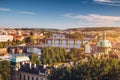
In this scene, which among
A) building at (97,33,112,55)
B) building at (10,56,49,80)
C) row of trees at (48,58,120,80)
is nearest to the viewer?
row of trees at (48,58,120,80)

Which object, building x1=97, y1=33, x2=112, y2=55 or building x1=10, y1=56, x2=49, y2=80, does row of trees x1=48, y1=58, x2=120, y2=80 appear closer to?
building x1=10, y1=56, x2=49, y2=80

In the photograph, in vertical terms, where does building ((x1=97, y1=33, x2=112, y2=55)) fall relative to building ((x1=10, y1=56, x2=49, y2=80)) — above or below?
above

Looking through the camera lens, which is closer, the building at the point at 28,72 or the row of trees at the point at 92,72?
the row of trees at the point at 92,72

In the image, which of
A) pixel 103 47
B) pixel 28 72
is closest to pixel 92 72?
pixel 28 72

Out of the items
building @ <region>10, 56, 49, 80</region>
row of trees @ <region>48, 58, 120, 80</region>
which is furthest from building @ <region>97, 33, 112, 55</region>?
row of trees @ <region>48, 58, 120, 80</region>

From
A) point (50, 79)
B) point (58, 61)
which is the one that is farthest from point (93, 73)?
point (58, 61)

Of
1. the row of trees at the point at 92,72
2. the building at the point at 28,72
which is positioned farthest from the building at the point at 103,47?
the row of trees at the point at 92,72

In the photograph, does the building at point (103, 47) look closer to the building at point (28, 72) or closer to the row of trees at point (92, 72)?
the building at point (28, 72)

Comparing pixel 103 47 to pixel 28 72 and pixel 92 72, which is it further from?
pixel 92 72
